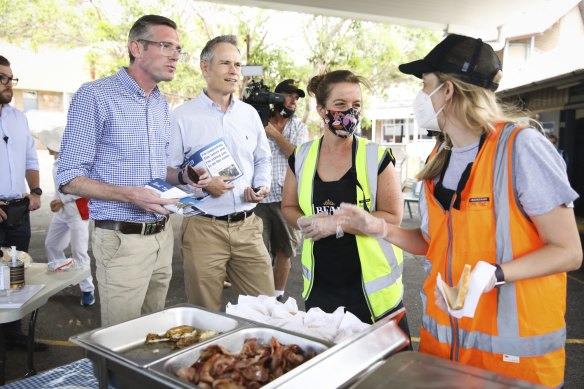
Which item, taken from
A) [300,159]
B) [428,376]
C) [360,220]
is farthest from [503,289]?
[300,159]

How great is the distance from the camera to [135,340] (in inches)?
60.7

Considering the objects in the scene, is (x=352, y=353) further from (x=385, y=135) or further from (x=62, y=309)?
(x=385, y=135)

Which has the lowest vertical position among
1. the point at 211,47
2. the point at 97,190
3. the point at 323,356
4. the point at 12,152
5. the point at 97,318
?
the point at 97,318

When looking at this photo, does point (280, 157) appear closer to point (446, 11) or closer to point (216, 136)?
point (216, 136)

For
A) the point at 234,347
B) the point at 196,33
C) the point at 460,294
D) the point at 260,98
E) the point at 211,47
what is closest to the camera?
the point at 460,294

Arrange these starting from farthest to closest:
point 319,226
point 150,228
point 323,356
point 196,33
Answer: point 196,33 → point 150,228 → point 319,226 → point 323,356

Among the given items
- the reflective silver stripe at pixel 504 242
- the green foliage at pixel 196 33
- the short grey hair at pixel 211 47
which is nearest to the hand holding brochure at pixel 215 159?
the short grey hair at pixel 211 47

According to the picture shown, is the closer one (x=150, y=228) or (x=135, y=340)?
(x=135, y=340)

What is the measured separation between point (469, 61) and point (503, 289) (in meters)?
0.79

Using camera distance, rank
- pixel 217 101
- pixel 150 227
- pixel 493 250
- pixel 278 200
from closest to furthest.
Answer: pixel 493 250 → pixel 150 227 → pixel 217 101 → pixel 278 200

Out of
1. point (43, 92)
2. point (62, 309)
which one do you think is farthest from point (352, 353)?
point (43, 92)

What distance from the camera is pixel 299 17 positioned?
15.7 metres

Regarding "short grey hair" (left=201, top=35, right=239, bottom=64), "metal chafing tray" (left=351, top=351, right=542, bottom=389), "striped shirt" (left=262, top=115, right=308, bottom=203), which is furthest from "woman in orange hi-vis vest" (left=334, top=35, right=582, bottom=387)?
"striped shirt" (left=262, top=115, right=308, bottom=203)

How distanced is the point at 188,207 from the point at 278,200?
8.49 ft
